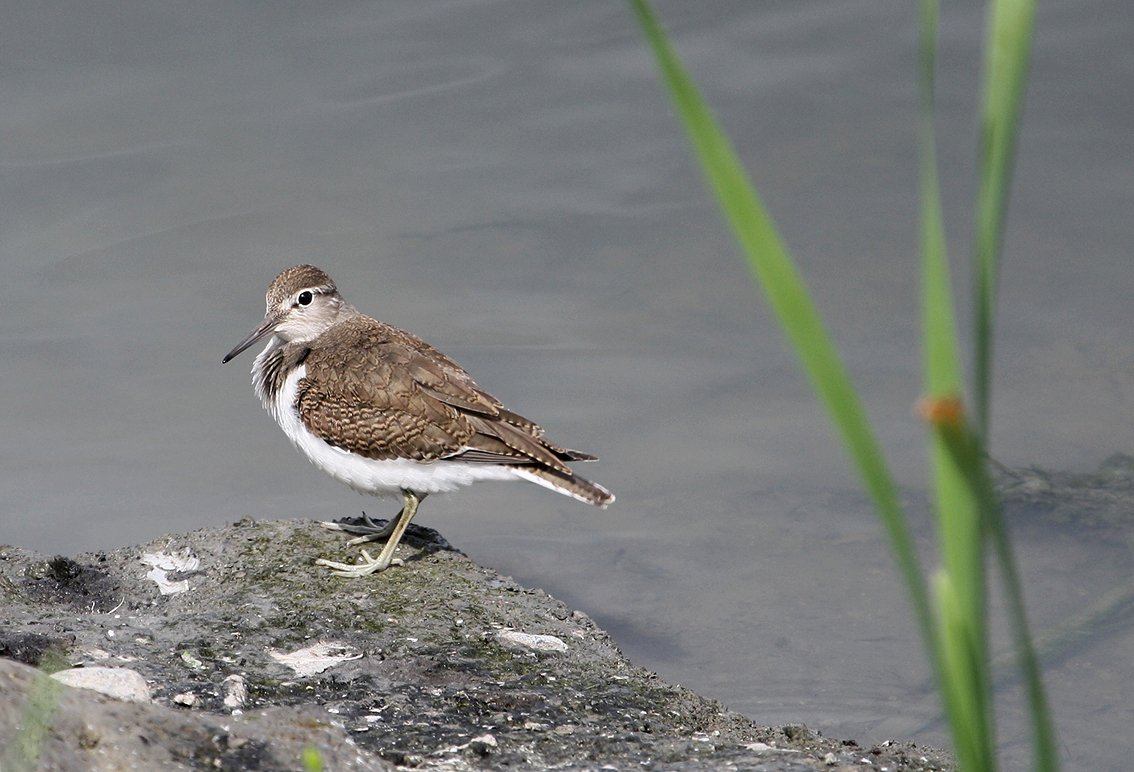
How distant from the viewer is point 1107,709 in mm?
5137

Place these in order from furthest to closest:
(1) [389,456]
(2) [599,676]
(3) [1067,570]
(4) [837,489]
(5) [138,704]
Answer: (4) [837,489] → (3) [1067,570] → (1) [389,456] → (2) [599,676] → (5) [138,704]

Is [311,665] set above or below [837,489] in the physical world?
below

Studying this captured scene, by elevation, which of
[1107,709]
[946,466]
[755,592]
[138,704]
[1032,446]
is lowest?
[138,704]

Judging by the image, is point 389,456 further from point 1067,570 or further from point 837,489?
point 1067,570

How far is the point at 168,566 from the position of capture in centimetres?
478

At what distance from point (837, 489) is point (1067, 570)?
1331mm

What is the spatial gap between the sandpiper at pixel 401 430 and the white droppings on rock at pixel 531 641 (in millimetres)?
792

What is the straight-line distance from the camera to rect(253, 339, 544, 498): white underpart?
16.5ft

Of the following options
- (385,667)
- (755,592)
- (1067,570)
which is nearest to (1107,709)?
(1067,570)

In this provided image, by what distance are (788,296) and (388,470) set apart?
4.18 m

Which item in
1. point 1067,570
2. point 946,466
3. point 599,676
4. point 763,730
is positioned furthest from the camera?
point 1067,570

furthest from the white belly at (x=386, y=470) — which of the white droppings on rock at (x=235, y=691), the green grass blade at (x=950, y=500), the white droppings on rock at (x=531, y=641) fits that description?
the green grass blade at (x=950, y=500)

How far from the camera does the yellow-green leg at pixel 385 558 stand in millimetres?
4785

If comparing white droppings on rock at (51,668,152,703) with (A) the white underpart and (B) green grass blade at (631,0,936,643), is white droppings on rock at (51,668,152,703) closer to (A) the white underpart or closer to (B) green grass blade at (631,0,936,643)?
(A) the white underpart
